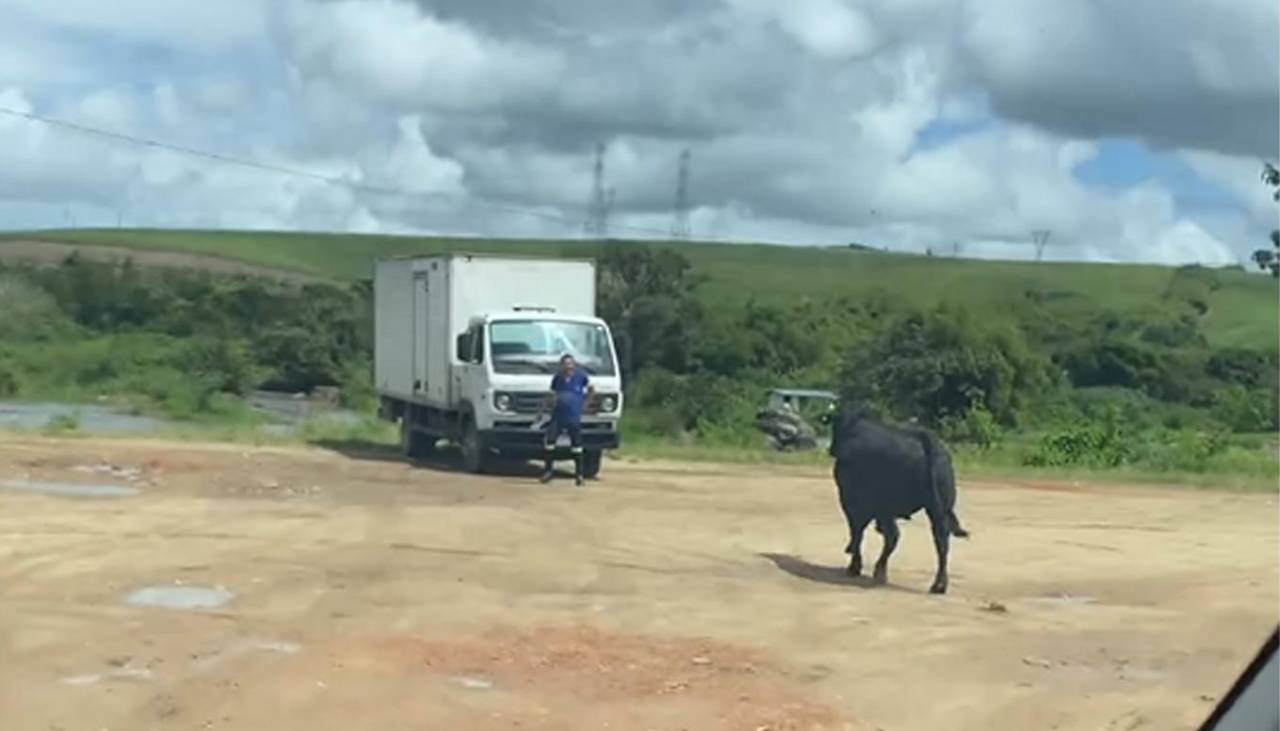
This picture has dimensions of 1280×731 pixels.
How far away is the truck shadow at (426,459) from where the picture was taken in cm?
2841

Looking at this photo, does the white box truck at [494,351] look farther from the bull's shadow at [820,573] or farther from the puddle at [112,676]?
the puddle at [112,676]

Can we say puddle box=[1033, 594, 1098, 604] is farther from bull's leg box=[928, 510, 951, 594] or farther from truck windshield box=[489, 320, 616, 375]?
truck windshield box=[489, 320, 616, 375]

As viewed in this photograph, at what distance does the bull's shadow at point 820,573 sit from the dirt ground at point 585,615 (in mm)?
84

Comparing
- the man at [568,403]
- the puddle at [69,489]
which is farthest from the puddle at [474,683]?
the man at [568,403]

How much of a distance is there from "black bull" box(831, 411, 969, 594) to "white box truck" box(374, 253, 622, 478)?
33.7 feet

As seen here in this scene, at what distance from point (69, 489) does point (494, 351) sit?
6.17 m

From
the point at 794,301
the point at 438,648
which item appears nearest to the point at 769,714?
the point at 438,648

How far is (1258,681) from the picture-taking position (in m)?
3.24

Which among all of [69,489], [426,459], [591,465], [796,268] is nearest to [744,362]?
[426,459]

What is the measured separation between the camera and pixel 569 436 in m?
25.9

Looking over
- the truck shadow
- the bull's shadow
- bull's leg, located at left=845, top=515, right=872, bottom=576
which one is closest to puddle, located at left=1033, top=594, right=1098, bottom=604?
the bull's shadow

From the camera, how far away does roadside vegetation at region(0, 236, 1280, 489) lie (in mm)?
41500

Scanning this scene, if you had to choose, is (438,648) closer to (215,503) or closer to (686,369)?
(215,503)

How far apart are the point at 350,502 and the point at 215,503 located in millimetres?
1564
